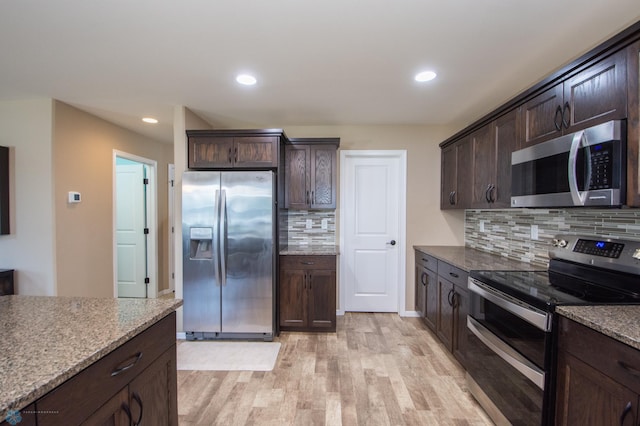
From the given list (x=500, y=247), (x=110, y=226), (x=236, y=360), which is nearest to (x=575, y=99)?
(x=500, y=247)

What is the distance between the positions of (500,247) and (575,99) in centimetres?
157

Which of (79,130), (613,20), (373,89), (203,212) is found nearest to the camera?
(613,20)

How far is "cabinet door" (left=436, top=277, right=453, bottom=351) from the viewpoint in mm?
2395

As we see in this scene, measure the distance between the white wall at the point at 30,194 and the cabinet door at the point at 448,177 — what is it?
4117 mm

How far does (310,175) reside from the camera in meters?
3.15

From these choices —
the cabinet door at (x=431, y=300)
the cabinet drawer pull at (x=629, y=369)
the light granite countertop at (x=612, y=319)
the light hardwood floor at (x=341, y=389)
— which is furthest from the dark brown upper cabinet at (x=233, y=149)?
the cabinet drawer pull at (x=629, y=369)

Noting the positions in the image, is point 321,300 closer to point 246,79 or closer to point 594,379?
point 594,379

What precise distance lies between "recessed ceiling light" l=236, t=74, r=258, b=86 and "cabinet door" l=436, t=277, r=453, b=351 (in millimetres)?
2446

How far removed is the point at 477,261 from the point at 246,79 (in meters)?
2.53

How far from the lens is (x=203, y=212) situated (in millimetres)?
2682

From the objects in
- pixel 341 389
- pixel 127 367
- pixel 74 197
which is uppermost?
pixel 74 197

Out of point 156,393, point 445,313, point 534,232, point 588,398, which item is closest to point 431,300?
point 445,313

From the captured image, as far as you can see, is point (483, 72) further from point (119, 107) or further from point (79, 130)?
point (79, 130)

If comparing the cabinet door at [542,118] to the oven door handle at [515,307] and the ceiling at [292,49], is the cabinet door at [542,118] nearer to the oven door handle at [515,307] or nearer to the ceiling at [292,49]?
the ceiling at [292,49]
